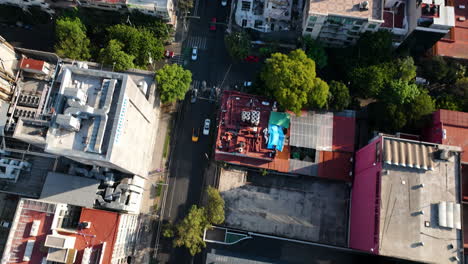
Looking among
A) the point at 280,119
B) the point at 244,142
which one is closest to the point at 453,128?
the point at 280,119

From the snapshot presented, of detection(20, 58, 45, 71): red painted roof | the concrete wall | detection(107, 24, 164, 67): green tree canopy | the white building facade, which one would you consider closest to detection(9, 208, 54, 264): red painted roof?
detection(20, 58, 45, 71): red painted roof

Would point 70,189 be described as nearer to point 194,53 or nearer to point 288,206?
point 194,53

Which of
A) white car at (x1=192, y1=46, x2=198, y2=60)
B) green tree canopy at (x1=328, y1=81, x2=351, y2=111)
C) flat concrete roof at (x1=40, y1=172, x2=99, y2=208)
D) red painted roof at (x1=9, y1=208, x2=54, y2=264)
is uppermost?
white car at (x1=192, y1=46, x2=198, y2=60)

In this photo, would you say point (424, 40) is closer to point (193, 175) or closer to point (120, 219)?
point (193, 175)

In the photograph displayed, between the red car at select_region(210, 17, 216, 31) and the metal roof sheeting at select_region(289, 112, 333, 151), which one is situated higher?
the red car at select_region(210, 17, 216, 31)

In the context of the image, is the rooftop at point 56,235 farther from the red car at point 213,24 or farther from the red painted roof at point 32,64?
the red car at point 213,24

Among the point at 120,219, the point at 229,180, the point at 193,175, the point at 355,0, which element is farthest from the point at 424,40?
the point at 120,219

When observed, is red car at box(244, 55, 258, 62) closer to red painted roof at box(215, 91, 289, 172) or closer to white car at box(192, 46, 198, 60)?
white car at box(192, 46, 198, 60)

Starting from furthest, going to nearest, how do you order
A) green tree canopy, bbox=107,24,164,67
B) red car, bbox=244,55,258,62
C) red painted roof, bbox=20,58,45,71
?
red car, bbox=244,55,258,62 → green tree canopy, bbox=107,24,164,67 → red painted roof, bbox=20,58,45,71
